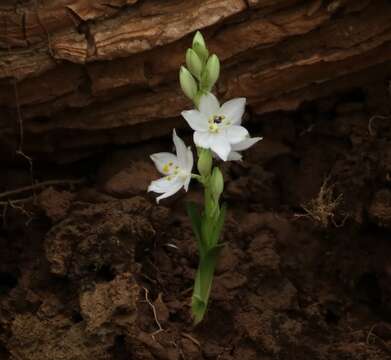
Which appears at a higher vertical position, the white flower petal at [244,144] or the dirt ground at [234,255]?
the white flower petal at [244,144]

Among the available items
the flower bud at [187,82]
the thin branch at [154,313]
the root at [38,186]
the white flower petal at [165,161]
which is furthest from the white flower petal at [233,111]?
the root at [38,186]

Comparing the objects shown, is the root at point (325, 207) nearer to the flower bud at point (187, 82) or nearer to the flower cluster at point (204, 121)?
the flower cluster at point (204, 121)

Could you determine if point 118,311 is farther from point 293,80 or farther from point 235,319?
point 293,80

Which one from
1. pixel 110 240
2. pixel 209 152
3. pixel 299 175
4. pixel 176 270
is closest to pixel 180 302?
pixel 176 270

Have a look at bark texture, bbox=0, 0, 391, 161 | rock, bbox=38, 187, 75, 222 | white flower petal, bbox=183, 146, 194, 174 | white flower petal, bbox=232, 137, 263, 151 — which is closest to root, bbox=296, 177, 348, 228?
bark texture, bbox=0, 0, 391, 161

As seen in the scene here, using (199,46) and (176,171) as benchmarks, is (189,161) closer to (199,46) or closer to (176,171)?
(176,171)

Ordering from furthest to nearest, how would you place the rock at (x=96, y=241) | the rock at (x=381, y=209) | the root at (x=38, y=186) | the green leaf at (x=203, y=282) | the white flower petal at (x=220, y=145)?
the root at (x=38, y=186), the rock at (x=381, y=209), the rock at (x=96, y=241), the green leaf at (x=203, y=282), the white flower petal at (x=220, y=145)
